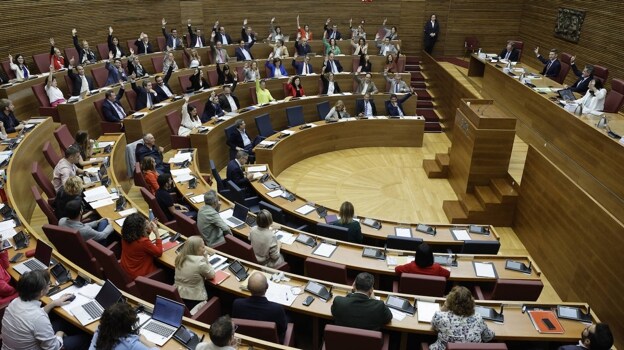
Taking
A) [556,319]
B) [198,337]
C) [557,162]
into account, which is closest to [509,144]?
[557,162]

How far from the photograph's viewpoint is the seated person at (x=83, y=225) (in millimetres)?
4766

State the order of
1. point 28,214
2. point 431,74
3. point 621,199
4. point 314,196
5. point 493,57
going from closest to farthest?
point 621,199, point 28,214, point 314,196, point 493,57, point 431,74

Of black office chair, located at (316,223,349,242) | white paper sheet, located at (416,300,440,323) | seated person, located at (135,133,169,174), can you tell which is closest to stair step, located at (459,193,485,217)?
black office chair, located at (316,223,349,242)

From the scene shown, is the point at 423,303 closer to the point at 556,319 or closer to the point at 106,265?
the point at 556,319

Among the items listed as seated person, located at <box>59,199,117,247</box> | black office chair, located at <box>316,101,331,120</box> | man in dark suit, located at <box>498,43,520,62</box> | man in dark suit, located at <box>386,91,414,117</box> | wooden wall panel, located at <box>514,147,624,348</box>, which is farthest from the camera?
man in dark suit, located at <box>498,43,520,62</box>

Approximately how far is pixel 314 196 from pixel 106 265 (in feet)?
15.7

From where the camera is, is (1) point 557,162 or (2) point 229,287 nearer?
(2) point 229,287

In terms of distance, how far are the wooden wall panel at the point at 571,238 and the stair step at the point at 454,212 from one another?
2.76 feet

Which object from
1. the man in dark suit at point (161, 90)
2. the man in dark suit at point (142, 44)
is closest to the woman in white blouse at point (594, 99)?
the man in dark suit at point (161, 90)

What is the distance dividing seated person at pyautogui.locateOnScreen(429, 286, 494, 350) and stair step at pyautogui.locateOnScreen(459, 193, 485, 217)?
4.27m

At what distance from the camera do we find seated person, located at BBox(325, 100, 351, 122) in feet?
34.8

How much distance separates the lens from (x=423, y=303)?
416 centimetres

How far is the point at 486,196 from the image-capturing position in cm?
768

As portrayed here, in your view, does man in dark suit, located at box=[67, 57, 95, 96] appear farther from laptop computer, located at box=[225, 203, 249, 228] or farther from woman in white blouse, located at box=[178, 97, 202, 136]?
laptop computer, located at box=[225, 203, 249, 228]
